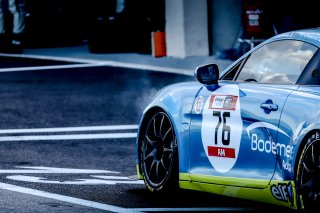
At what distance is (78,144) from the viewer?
1416cm

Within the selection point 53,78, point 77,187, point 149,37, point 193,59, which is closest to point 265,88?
point 77,187

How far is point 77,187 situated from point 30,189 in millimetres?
437

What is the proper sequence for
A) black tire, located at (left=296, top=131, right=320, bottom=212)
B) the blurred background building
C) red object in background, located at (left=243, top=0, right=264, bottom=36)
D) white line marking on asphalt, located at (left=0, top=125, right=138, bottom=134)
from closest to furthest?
1. black tire, located at (left=296, top=131, right=320, bottom=212)
2. white line marking on asphalt, located at (left=0, top=125, right=138, bottom=134)
3. red object in background, located at (left=243, top=0, right=264, bottom=36)
4. the blurred background building

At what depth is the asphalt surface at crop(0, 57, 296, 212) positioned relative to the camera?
965 centimetres

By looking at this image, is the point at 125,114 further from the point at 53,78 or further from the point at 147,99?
the point at 53,78

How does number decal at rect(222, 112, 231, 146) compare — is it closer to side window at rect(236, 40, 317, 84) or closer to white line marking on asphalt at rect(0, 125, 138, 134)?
side window at rect(236, 40, 317, 84)

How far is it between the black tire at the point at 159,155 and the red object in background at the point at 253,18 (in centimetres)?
1676

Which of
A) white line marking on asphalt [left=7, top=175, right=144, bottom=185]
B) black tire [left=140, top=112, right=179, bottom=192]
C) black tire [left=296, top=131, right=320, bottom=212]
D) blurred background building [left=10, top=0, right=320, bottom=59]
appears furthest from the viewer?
blurred background building [left=10, top=0, right=320, bottom=59]

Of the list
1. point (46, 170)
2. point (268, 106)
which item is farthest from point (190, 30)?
point (268, 106)

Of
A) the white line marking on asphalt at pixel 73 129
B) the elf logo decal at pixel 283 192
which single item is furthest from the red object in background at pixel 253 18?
the elf logo decal at pixel 283 192

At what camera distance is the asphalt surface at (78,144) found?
9648 mm

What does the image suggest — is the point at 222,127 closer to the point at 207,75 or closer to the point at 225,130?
the point at 225,130

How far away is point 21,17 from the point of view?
33.2m

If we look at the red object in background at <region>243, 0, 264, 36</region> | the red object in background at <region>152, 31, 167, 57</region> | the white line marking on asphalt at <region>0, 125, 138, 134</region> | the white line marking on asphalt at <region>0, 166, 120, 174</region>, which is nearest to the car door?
the white line marking on asphalt at <region>0, 166, 120, 174</region>
